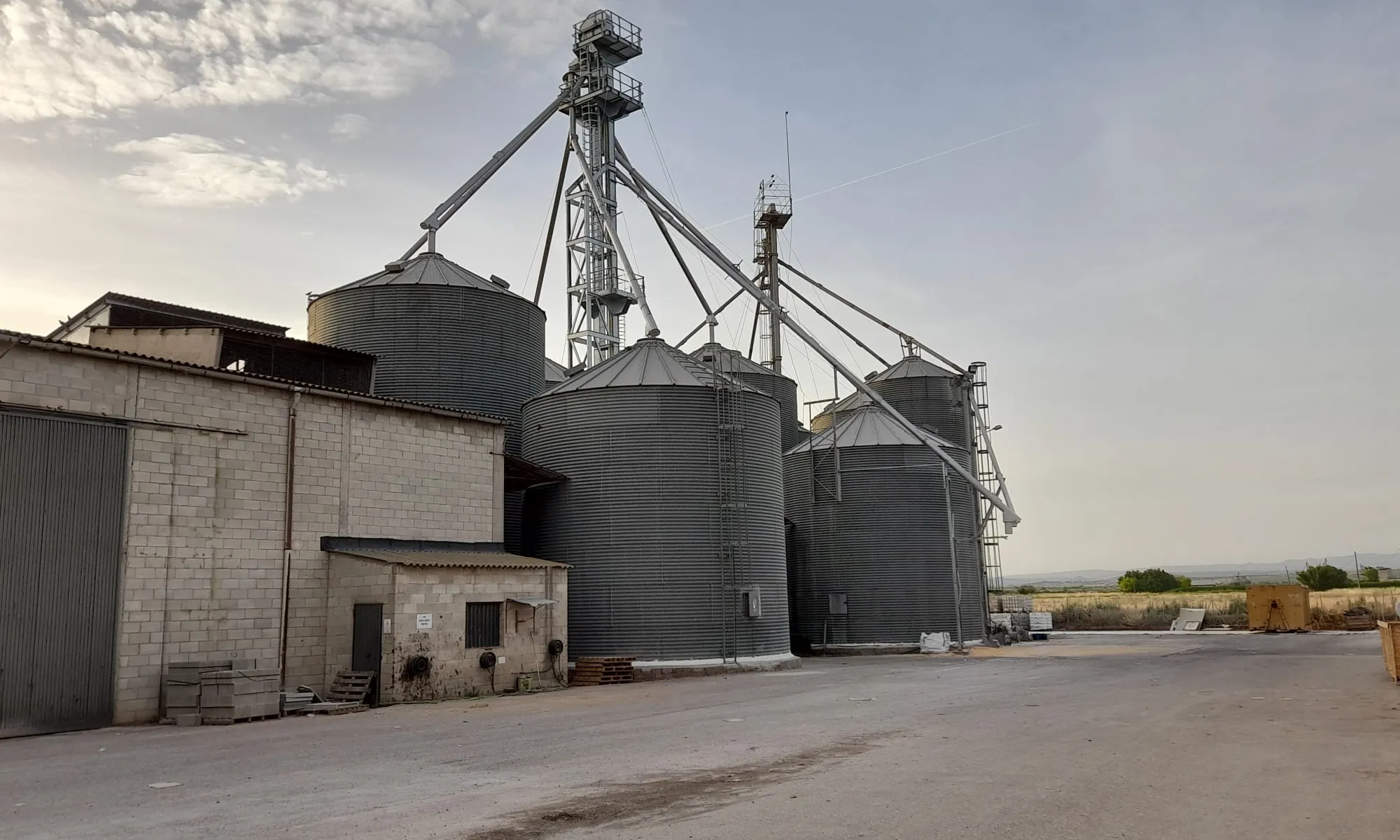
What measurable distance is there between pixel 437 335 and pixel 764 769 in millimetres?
26822

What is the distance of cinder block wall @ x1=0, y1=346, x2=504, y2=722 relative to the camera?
21594mm

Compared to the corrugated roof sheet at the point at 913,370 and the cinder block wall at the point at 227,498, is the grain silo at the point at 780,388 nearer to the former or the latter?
the corrugated roof sheet at the point at 913,370

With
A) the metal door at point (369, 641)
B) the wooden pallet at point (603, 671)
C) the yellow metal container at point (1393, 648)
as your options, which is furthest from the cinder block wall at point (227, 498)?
the yellow metal container at point (1393, 648)

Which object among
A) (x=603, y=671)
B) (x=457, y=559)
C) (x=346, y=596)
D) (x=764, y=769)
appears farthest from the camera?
(x=603, y=671)

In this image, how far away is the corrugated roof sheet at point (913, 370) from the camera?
54.9 m

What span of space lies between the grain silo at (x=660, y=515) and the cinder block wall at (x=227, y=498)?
619cm

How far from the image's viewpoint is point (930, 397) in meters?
54.4

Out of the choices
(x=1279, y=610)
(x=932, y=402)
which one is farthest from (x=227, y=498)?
(x=1279, y=610)

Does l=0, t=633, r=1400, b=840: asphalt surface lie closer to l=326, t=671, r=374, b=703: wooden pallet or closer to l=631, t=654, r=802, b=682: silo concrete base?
l=326, t=671, r=374, b=703: wooden pallet


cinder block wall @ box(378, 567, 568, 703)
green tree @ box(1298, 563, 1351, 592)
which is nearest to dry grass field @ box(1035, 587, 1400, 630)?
green tree @ box(1298, 563, 1351, 592)

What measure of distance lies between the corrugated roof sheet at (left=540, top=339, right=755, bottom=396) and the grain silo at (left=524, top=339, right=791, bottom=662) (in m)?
0.06

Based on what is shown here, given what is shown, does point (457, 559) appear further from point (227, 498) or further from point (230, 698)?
point (230, 698)

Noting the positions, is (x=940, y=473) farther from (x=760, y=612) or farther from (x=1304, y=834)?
(x=1304, y=834)

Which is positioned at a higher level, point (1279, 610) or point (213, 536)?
point (213, 536)
